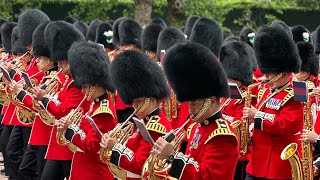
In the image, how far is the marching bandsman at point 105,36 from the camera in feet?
38.8

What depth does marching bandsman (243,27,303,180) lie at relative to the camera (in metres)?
6.20

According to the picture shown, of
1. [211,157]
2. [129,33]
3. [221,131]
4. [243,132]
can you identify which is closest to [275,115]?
[243,132]

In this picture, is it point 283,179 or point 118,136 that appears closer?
point 118,136

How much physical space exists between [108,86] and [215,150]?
71.5 inches

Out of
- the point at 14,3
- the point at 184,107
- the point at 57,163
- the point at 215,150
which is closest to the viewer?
the point at 215,150

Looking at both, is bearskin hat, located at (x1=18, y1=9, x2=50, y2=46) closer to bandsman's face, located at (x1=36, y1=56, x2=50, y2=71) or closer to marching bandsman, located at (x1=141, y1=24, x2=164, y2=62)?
marching bandsman, located at (x1=141, y1=24, x2=164, y2=62)

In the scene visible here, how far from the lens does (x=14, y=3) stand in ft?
70.0

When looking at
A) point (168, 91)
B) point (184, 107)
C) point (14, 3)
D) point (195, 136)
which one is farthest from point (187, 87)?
point (14, 3)

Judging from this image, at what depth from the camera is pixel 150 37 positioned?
10.6 m

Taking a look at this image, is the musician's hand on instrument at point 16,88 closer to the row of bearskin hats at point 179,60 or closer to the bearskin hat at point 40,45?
the row of bearskin hats at point 179,60

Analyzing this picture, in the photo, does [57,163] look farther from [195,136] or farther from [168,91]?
[195,136]

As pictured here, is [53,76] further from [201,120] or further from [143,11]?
[143,11]

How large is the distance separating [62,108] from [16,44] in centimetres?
411

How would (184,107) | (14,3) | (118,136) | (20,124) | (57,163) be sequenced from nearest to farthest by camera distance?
(118,136) → (57,163) → (184,107) → (20,124) → (14,3)
